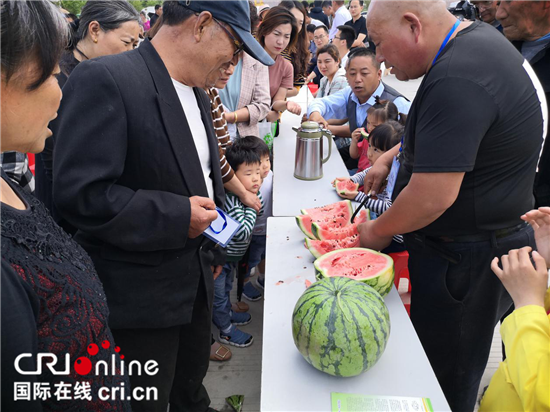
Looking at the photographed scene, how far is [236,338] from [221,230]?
1.73 m

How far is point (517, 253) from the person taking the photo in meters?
1.59

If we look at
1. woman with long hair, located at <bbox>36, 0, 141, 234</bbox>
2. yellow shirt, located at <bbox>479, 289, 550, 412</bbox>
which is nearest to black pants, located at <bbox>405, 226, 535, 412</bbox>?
yellow shirt, located at <bbox>479, 289, 550, 412</bbox>

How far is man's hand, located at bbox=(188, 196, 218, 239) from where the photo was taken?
73.4 inches

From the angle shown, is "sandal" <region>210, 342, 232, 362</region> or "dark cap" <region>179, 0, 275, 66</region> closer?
"dark cap" <region>179, 0, 275, 66</region>

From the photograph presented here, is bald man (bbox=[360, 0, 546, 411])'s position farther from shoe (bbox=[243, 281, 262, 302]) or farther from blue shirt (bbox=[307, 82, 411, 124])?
blue shirt (bbox=[307, 82, 411, 124])

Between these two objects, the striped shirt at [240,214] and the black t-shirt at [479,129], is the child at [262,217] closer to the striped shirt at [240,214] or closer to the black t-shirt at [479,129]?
the striped shirt at [240,214]

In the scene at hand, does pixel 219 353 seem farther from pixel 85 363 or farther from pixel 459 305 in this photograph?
pixel 85 363

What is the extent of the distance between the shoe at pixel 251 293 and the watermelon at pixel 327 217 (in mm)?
1535

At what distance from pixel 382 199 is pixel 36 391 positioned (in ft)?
8.22

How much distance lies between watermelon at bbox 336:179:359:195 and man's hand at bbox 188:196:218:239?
155cm

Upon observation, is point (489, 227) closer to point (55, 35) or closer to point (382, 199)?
point (382, 199)

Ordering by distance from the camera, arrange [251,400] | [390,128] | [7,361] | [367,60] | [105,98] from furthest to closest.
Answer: [367,60] < [390,128] < [251,400] < [105,98] < [7,361]

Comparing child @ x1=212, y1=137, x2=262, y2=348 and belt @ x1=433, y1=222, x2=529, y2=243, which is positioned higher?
belt @ x1=433, y1=222, x2=529, y2=243

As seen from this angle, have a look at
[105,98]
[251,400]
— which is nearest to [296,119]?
[251,400]
